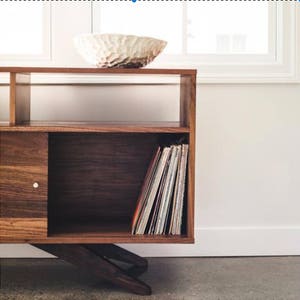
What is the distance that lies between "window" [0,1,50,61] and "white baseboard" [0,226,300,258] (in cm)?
74

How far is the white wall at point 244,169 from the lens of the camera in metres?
1.83

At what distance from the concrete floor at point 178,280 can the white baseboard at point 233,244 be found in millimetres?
33

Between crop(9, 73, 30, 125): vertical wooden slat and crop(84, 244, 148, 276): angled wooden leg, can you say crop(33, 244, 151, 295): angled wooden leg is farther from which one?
crop(9, 73, 30, 125): vertical wooden slat

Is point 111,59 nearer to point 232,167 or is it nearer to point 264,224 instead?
point 232,167

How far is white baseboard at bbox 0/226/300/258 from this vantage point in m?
1.83

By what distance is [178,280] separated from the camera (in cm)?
158

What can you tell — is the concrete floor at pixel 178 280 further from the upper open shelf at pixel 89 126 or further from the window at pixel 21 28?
the window at pixel 21 28

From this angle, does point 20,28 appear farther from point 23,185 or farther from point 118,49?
point 23,185

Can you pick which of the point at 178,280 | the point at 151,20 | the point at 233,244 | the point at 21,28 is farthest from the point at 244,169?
the point at 21,28

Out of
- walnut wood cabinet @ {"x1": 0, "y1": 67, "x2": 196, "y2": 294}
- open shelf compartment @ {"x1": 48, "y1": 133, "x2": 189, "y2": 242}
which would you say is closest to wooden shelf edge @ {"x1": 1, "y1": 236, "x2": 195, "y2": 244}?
walnut wood cabinet @ {"x1": 0, "y1": 67, "x2": 196, "y2": 294}

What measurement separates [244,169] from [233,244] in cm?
27

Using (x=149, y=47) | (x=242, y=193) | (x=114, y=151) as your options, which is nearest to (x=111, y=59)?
(x=149, y=47)

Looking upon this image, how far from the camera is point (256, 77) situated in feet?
5.98

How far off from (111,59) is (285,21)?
75 cm
